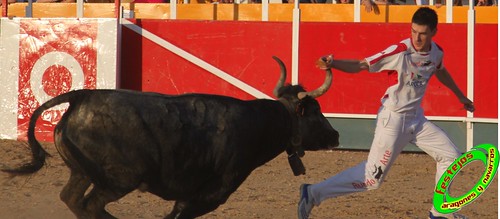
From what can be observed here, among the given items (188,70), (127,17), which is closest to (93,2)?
(127,17)

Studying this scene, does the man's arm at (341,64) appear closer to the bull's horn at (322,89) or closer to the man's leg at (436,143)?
the bull's horn at (322,89)

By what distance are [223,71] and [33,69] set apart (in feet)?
7.15

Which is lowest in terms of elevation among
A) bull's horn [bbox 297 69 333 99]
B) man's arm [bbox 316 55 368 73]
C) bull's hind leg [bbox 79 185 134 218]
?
bull's hind leg [bbox 79 185 134 218]

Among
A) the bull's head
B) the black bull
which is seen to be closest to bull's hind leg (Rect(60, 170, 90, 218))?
the black bull

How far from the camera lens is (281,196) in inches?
397

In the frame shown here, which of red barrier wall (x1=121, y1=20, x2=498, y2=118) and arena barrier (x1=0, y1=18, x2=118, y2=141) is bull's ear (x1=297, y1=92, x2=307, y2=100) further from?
arena barrier (x1=0, y1=18, x2=118, y2=141)

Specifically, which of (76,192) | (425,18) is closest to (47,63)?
(76,192)

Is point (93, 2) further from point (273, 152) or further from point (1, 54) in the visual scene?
point (273, 152)

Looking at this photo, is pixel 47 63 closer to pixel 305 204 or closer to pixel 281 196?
pixel 281 196

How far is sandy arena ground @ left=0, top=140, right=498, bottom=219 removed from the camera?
9.22 meters

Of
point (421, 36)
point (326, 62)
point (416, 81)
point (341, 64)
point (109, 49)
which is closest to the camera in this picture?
point (326, 62)

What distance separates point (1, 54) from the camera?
42.4 ft

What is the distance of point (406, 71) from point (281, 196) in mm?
2827

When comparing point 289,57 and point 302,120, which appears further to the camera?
point 289,57
